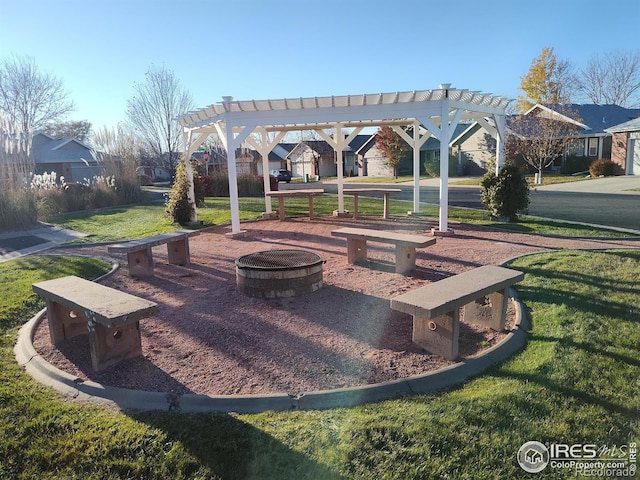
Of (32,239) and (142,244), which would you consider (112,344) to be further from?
(32,239)

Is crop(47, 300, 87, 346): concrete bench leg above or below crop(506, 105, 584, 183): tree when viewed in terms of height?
below

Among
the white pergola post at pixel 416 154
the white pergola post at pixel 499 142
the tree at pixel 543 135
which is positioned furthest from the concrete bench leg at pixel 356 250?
the tree at pixel 543 135

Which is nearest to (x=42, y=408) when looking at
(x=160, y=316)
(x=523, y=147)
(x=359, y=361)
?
(x=160, y=316)

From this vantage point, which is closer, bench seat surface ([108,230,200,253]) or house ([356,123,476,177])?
bench seat surface ([108,230,200,253])

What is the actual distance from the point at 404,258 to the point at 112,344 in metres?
4.12

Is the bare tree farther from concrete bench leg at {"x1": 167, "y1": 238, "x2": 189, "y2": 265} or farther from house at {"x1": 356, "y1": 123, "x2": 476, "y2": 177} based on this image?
house at {"x1": 356, "y1": 123, "x2": 476, "y2": 177}

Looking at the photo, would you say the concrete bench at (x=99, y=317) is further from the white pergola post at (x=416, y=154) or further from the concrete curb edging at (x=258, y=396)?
the white pergola post at (x=416, y=154)

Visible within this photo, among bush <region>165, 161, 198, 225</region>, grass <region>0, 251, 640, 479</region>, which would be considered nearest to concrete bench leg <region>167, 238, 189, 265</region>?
grass <region>0, 251, 640, 479</region>

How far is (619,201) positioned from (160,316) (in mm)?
16768

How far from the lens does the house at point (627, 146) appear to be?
2812 centimetres

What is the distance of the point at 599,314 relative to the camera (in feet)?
14.8

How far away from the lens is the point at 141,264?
698 cm

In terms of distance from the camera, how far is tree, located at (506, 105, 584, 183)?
91.4 feet

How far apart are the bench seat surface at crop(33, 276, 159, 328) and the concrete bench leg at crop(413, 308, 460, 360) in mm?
2303
